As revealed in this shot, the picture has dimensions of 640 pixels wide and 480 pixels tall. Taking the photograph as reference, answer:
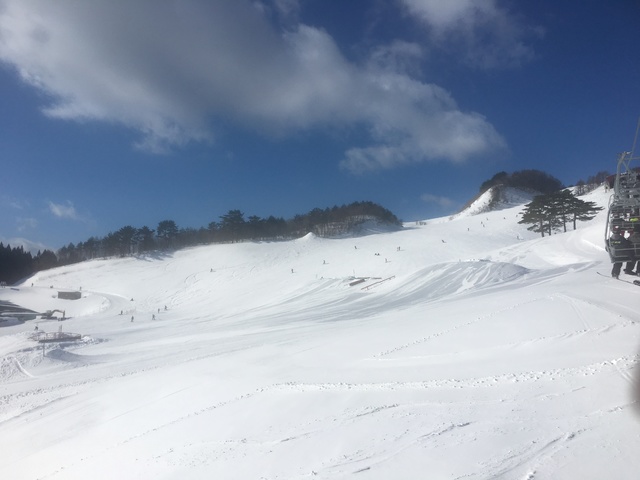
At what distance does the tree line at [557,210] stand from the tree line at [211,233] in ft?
104

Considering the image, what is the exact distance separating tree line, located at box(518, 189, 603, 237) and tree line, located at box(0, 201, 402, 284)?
31.6 metres

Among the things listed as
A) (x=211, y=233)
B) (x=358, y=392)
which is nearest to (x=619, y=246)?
(x=358, y=392)

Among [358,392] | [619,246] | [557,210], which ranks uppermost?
[557,210]

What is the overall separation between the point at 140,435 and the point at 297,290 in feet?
78.4

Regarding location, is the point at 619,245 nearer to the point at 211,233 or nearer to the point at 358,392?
the point at 358,392

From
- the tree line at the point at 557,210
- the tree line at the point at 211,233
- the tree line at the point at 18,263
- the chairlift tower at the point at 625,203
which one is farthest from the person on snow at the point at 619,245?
the tree line at the point at 18,263

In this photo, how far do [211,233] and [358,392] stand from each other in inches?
2741

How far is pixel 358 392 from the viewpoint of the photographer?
8.78m

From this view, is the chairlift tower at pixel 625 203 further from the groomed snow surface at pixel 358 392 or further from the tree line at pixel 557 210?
the tree line at pixel 557 210

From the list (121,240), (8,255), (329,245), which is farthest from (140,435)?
(8,255)

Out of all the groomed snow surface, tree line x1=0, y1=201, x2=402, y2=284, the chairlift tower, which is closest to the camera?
the groomed snow surface

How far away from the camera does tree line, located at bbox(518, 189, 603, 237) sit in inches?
1699

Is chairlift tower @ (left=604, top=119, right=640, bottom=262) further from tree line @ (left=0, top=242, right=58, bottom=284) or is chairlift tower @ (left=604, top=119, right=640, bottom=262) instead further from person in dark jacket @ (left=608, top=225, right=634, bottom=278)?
tree line @ (left=0, top=242, right=58, bottom=284)

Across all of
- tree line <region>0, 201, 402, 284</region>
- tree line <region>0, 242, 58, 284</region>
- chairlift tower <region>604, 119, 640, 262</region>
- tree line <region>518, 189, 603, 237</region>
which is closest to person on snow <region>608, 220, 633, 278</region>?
chairlift tower <region>604, 119, 640, 262</region>
